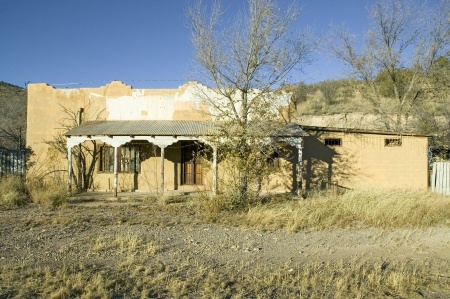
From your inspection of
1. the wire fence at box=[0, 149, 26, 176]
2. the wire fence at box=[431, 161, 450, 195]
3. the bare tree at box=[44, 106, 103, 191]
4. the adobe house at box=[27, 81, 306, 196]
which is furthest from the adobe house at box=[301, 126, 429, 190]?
the wire fence at box=[0, 149, 26, 176]

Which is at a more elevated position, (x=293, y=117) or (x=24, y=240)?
(x=293, y=117)

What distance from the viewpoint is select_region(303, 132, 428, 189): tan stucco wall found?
627 inches

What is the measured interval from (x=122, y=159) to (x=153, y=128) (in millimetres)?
2889

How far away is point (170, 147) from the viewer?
1659 centimetres

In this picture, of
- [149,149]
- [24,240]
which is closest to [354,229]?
[24,240]

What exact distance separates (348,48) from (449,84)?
20.6 ft

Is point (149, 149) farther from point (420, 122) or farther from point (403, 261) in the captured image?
point (420, 122)

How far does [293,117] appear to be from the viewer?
645 inches

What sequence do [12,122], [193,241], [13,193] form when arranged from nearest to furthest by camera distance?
[193,241], [13,193], [12,122]

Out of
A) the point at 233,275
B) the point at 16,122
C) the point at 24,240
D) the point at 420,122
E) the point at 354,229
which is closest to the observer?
the point at 233,275

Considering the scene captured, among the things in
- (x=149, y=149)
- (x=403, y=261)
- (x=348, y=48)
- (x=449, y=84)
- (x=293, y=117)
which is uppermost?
(x=348, y=48)

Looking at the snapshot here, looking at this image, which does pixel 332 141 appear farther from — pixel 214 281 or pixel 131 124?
pixel 214 281

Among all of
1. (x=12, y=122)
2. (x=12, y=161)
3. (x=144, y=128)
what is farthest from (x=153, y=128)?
(x=12, y=122)

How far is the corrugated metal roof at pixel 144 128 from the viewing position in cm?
1442
